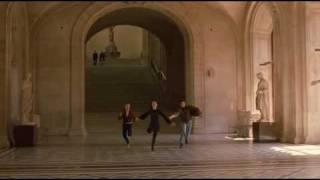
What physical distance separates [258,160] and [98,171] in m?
3.75

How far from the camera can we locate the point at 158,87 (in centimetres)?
3475

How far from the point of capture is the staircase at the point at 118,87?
3072 centimetres

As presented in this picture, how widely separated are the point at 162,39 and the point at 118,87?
3.82 metres

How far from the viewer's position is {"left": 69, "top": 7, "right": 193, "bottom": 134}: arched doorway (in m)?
23.6

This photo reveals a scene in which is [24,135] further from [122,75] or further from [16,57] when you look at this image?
[122,75]

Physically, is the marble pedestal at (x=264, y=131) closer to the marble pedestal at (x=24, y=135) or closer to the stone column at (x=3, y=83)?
the marble pedestal at (x=24, y=135)

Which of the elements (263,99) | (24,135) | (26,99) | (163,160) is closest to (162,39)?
(263,99)

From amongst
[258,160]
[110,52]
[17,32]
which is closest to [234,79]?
[17,32]

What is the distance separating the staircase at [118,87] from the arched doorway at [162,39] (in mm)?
1579

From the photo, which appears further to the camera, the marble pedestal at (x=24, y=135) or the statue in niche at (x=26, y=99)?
the statue in niche at (x=26, y=99)

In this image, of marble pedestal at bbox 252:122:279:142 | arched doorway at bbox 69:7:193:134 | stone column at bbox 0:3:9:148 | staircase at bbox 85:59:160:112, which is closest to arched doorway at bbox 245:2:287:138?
Result: marble pedestal at bbox 252:122:279:142

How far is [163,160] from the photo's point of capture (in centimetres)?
1405

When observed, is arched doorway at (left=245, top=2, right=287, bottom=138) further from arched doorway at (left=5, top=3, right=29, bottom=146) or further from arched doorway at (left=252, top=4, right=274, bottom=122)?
arched doorway at (left=5, top=3, right=29, bottom=146)

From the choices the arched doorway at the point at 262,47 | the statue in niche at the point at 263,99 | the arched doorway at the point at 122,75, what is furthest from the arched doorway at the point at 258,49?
the arched doorway at the point at 122,75
